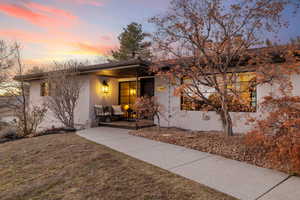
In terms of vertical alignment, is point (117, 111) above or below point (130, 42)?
below

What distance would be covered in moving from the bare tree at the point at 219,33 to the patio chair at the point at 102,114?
520 cm

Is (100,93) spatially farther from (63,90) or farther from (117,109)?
(63,90)

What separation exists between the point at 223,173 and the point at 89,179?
2.40 meters

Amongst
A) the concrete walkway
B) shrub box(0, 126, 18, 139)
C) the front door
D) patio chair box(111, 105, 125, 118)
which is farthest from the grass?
the front door

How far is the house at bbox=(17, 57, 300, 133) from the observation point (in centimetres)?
687

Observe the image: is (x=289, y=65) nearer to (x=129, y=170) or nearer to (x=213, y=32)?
(x=213, y=32)

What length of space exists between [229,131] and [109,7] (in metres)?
8.47

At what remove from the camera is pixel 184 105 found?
26.9 ft

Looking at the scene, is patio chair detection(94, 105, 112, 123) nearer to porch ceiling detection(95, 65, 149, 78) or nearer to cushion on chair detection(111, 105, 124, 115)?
cushion on chair detection(111, 105, 124, 115)

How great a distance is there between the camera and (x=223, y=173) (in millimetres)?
3373

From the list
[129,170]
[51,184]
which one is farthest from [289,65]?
[51,184]

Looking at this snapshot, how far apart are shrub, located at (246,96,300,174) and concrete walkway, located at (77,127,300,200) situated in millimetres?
264

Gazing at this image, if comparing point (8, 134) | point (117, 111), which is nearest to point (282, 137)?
point (117, 111)

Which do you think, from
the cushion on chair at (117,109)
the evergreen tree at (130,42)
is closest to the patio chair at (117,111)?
the cushion on chair at (117,109)
